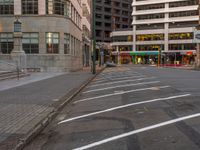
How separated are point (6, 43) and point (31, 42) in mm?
2723

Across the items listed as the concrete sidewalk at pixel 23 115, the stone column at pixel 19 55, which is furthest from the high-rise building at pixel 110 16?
the concrete sidewalk at pixel 23 115

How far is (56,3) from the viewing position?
44.2 metres

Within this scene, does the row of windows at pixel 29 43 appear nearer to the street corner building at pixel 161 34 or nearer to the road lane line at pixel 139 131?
the road lane line at pixel 139 131

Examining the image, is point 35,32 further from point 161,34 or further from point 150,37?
point 150,37

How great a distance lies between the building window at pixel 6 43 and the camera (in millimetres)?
43156

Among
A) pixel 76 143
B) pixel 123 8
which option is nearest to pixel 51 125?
pixel 76 143

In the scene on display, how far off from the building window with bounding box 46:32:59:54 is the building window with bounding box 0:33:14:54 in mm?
3915

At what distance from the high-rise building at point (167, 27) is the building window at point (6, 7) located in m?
71.6

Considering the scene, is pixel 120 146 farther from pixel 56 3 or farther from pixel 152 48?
pixel 152 48

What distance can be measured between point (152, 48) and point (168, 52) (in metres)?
5.71

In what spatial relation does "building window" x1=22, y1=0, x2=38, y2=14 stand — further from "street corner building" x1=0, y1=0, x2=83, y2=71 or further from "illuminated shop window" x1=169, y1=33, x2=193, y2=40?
"illuminated shop window" x1=169, y1=33, x2=193, y2=40

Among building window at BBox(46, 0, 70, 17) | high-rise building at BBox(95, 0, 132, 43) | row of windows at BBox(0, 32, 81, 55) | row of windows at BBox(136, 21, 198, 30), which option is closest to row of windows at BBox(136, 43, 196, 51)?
row of windows at BBox(136, 21, 198, 30)

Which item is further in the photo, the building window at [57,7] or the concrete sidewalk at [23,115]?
the building window at [57,7]

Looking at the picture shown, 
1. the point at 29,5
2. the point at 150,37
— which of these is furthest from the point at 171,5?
the point at 29,5
